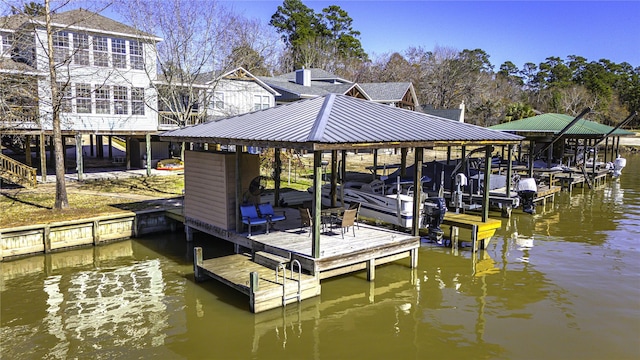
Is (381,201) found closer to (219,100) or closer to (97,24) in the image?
(97,24)

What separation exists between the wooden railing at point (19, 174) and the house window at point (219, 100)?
1238cm

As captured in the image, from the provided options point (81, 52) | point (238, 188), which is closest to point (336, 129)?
point (238, 188)

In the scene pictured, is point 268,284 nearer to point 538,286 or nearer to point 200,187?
point 200,187

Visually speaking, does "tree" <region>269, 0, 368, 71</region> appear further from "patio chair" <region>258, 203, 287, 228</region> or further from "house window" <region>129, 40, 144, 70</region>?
"patio chair" <region>258, 203, 287, 228</region>

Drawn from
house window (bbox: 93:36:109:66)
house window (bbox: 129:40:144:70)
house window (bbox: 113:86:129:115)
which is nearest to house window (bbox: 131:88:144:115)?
house window (bbox: 113:86:129:115)

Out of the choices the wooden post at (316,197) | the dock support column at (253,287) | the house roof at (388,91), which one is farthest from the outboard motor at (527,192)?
the house roof at (388,91)

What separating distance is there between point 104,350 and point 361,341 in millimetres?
4498

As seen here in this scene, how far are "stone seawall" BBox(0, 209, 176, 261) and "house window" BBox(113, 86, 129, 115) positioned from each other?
416 inches

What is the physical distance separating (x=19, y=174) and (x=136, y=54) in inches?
328

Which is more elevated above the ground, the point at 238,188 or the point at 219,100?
the point at 219,100

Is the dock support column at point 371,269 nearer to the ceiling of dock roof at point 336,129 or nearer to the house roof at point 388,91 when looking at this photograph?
the ceiling of dock roof at point 336,129

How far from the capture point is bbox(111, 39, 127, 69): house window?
2305cm

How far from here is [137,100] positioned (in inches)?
958

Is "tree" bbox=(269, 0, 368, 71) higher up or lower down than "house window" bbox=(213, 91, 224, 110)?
higher up
